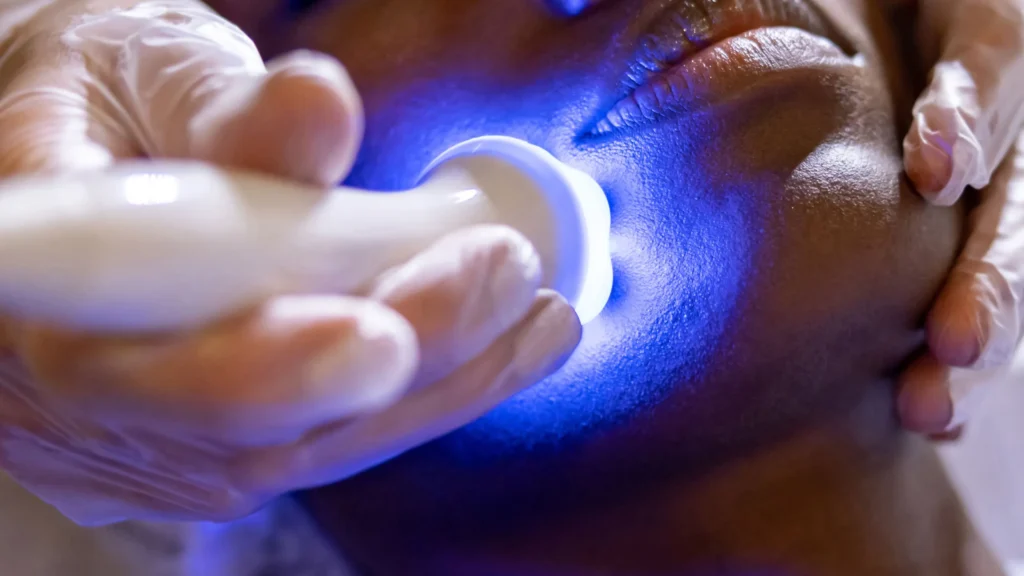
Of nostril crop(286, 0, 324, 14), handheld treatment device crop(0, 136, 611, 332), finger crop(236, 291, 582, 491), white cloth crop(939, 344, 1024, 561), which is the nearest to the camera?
handheld treatment device crop(0, 136, 611, 332)

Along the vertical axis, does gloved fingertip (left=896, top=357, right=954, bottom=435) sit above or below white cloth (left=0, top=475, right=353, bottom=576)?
above

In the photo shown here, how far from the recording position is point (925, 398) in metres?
0.60

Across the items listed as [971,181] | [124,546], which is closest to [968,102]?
[971,181]

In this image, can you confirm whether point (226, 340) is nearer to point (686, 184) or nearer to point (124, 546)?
point (686, 184)

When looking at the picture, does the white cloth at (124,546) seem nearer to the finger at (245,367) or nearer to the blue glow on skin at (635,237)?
the blue glow on skin at (635,237)

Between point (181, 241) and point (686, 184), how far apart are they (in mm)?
334

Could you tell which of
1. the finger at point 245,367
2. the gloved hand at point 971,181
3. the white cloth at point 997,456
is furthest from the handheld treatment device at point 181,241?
the white cloth at point 997,456

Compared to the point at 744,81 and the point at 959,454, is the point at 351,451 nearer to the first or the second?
the point at 744,81

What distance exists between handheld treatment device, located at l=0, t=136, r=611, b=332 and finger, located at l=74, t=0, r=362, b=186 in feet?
0.06

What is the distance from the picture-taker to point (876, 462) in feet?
2.01

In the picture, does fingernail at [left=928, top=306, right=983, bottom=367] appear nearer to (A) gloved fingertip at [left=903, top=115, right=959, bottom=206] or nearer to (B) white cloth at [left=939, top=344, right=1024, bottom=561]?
(A) gloved fingertip at [left=903, top=115, right=959, bottom=206]

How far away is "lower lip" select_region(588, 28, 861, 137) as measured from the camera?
506mm

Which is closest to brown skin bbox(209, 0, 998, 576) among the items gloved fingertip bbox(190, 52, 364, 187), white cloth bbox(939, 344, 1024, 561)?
gloved fingertip bbox(190, 52, 364, 187)

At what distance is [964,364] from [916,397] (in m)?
0.04
